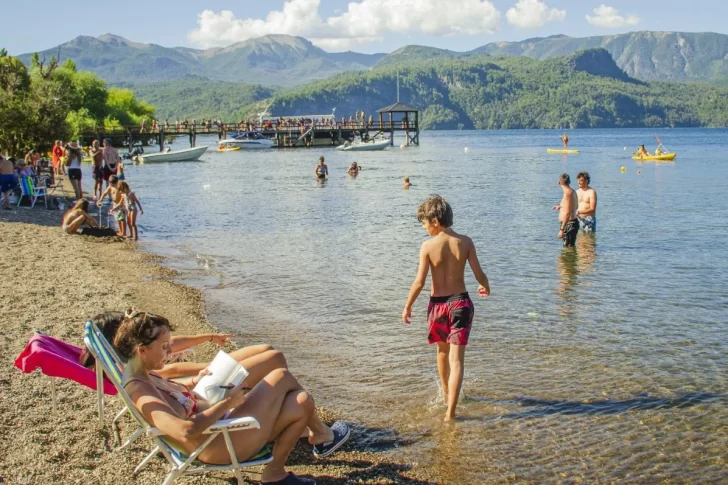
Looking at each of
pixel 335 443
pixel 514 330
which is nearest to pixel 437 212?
pixel 335 443

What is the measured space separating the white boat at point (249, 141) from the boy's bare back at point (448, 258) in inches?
2639

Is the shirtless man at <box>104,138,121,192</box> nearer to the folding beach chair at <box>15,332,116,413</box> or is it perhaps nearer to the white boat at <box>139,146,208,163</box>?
the folding beach chair at <box>15,332,116,413</box>

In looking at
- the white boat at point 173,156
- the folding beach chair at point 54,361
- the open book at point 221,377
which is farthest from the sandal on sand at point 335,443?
the white boat at point 173,156

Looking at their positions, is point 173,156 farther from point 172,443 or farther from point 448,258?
point 172,443

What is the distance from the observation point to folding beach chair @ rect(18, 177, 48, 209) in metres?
19.0

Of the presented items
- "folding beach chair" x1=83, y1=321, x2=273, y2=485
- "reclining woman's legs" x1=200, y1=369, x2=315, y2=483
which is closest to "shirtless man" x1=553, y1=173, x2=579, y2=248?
"reclining woman's legs" x1=200, y1=369, x2=315, y2=483

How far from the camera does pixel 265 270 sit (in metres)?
13.0

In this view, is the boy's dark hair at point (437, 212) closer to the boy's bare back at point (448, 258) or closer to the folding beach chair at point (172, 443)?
the boy's bare back at point (448, 258)

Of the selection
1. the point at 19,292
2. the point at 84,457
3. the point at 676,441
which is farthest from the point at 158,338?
the point at 19,292

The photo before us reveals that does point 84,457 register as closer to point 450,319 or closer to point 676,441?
point 450,319

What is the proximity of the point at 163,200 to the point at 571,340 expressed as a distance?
20.4 m

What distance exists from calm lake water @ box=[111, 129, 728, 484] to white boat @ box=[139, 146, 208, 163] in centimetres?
3021

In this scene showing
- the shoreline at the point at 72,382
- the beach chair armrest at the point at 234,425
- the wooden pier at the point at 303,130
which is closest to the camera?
the beach chair armrest at the point at 234,425

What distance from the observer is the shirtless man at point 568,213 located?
13602mm
